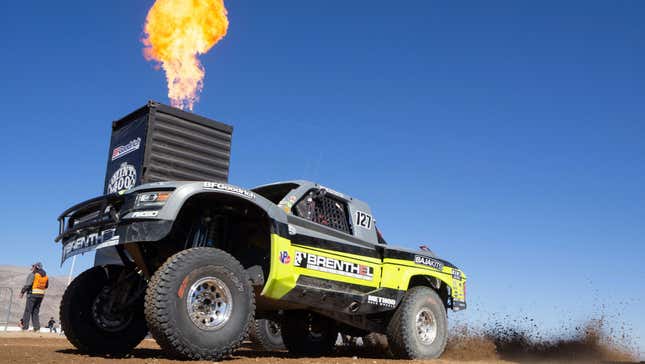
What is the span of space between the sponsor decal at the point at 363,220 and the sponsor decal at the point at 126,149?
3786mm

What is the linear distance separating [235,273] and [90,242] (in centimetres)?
162

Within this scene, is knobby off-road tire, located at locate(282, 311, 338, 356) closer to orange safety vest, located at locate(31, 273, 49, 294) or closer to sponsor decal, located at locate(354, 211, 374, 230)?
sponsor decal, located at locate(354, 211, 374, 230)

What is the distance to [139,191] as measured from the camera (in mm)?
6504

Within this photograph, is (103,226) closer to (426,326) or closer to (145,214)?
(145,214)

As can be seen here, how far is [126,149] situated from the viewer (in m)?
10.4

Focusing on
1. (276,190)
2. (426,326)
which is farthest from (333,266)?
(426,326)

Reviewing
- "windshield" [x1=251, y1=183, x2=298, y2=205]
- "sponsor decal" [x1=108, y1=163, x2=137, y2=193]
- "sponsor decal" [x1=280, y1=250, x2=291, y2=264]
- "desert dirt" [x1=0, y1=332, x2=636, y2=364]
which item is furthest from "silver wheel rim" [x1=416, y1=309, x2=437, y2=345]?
"sponsor decal" [x1=108, y1=163, x2=137, y2=193]

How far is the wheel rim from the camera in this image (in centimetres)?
618

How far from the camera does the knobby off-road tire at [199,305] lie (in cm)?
594

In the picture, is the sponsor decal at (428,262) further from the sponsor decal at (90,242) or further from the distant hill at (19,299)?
the distant hill at (19,299)

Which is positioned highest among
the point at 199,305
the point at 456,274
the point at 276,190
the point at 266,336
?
the point at 276,190

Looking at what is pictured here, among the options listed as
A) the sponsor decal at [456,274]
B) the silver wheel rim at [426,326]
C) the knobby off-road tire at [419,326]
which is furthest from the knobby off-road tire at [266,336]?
the sponsor decal at [456,274]

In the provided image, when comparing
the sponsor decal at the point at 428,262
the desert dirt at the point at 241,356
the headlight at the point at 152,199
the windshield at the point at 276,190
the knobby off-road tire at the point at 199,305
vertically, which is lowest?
the desert dirt at the point at 241,356

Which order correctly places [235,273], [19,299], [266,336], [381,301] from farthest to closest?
[19,299]
[266,336]
[381,301]
[235,273]
